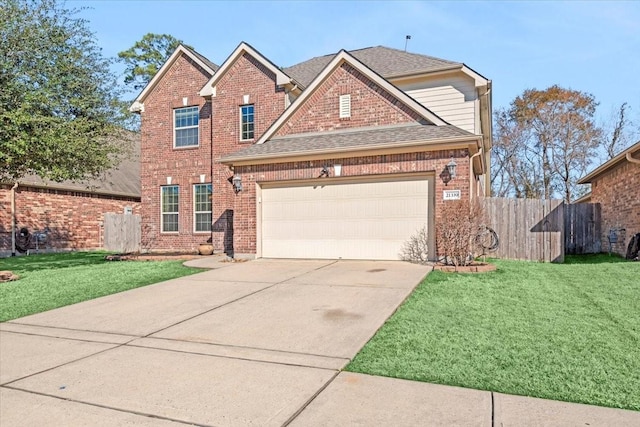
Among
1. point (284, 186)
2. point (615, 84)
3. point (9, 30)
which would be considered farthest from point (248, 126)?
point (615, 84)

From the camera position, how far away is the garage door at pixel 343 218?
10.4 m

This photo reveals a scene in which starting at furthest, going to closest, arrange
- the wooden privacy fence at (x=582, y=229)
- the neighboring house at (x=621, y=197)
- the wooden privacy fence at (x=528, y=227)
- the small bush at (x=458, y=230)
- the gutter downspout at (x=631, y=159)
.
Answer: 1. the wooden privacy fence at (x=582, y=229)
2. the wooden privacy fence at (x=528, y=227)
3. the neighboring house at (x=621, y=197)
4. the gutter downspout at (x=631, y=159)
5. the small bush at (x=458, y=230)

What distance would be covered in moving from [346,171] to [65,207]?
15.9 m

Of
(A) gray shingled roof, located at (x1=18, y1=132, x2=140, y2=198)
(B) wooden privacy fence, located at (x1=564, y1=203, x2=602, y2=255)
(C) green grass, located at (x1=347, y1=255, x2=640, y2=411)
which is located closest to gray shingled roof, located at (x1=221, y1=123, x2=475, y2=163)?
(C) green grass, located at (x1=347, y1=255, x2=640, y2=411)

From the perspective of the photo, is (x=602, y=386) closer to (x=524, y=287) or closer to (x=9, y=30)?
(x=524, y=287)

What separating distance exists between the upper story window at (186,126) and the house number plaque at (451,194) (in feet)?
34.9

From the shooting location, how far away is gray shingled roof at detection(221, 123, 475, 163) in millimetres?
10094

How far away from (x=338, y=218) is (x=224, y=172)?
20.3ft

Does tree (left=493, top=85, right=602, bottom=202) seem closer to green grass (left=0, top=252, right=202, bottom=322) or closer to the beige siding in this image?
the beige siding

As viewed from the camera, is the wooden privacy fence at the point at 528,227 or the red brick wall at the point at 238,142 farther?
the wooden privacy fence at the point at 528,227

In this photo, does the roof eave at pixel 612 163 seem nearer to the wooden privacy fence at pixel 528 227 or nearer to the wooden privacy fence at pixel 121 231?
the wooden privacy fence at pixel 528 227

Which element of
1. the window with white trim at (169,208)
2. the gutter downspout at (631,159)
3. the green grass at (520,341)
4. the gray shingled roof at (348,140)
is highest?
the gray shingled roof at (348,140)

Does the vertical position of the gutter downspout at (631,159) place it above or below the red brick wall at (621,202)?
above

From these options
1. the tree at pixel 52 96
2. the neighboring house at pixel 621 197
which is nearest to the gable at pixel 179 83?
the tree at pixel 52 96
